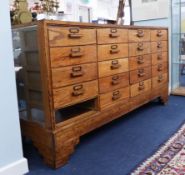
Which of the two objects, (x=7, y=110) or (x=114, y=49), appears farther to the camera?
(x=114, y=49)

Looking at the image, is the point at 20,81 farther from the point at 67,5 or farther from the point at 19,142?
the point at 67,5

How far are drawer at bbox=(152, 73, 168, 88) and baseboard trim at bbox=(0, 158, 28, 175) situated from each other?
1.51 meters

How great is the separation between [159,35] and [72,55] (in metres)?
1.33

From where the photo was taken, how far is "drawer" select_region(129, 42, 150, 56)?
2094mm

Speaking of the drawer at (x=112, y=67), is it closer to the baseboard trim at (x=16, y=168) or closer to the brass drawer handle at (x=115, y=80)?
the brass drawer handle at (x=115, y=80)

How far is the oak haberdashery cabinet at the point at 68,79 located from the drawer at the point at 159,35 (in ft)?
1.21

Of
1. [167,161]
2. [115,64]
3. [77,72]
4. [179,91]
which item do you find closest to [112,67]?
[115,64]

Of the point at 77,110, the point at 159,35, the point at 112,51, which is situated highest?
the point at 159,35

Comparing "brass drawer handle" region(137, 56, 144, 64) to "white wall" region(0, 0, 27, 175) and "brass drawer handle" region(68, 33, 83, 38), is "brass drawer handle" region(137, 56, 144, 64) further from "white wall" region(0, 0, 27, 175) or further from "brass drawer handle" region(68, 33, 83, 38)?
"white wall" region(0, 0, 27, 175)

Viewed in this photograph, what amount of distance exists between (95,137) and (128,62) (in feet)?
2.16

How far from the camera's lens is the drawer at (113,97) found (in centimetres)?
182

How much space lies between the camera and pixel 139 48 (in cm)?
220

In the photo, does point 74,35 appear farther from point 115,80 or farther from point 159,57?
point 159,57

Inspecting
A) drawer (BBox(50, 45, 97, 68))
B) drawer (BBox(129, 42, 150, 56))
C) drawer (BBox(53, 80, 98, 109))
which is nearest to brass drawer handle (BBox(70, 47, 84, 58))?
drawer (BBox(50, 45, 97, 68))
